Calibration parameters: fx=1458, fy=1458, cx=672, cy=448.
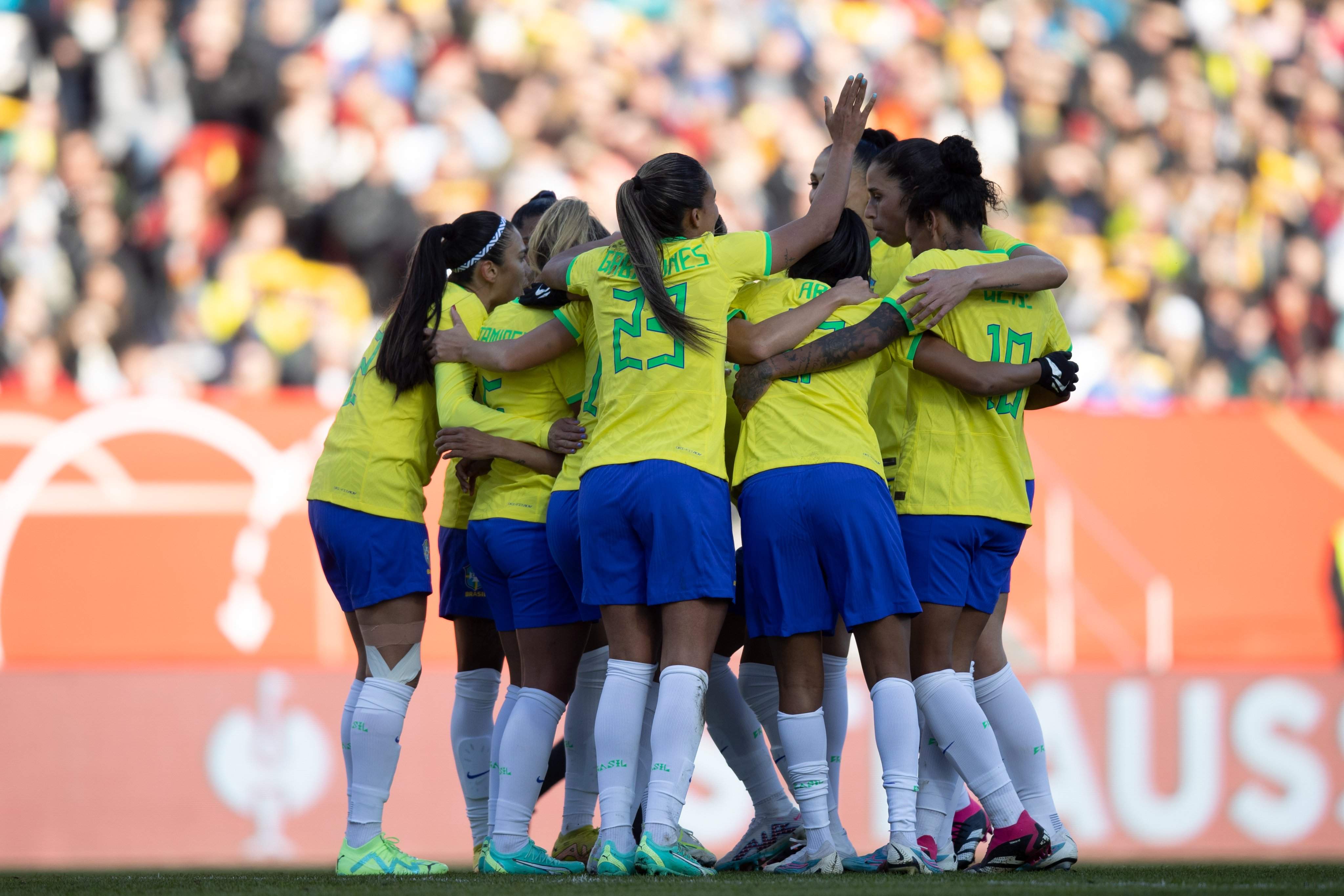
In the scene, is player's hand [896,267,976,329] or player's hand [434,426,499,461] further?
player's hand [434,426,499,461]

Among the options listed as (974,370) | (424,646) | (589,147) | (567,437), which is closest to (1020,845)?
(974,370)

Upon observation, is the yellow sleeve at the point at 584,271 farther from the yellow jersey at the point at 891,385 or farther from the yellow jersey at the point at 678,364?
the yellow jersey at the point at 891,385

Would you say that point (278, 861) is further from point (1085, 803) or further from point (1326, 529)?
point (1326, 529)

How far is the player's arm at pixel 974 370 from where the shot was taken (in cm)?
383

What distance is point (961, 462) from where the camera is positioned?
3.89 m

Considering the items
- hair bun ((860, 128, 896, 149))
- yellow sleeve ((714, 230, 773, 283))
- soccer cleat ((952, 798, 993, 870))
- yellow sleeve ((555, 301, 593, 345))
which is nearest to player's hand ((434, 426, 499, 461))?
yellow sleeve ((555, 301, 593, 345))

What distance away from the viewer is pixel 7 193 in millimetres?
7723

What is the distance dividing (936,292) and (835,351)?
12.0 inches

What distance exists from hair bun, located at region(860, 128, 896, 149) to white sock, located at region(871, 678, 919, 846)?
1.86 m

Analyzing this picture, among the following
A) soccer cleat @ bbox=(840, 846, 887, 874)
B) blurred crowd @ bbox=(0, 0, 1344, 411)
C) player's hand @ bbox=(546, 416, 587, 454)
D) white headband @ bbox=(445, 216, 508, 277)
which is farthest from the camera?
blurred crowd @ bbox=(0, 0, 1344, 411)

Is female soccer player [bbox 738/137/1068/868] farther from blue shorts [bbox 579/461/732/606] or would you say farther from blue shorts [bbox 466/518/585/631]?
blue shorts [bbox 466/518/585/631]

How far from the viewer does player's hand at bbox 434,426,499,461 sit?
Result: 3.97m

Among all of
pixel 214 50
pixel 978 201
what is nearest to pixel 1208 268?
pixel 978 201

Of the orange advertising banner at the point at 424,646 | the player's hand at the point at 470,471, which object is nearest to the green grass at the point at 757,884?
the player's hand at the point at 470,471
